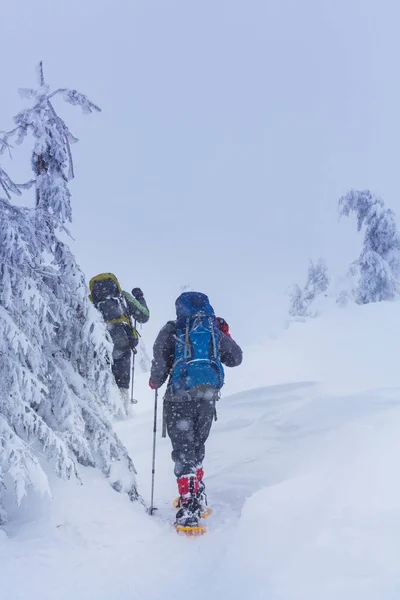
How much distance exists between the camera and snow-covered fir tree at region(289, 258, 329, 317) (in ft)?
137

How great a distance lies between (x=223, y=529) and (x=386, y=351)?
40.5ft

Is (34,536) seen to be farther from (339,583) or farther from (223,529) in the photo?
(339,583)

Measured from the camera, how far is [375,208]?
3023 centimetres

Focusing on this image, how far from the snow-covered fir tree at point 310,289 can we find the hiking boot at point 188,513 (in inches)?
1443

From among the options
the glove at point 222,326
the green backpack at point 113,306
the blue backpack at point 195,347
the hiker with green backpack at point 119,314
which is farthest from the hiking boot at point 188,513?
the green backpack at point 113,306

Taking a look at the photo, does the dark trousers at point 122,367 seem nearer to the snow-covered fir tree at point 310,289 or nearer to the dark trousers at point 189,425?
the dark trousers at point 189,425

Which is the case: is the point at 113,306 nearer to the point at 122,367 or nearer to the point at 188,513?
the point at 122,367

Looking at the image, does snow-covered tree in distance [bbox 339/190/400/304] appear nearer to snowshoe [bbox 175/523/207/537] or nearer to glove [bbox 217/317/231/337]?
glove [bbox 217/317/231/337]

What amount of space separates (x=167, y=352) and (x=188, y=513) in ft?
5.88

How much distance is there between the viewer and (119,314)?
329 inches

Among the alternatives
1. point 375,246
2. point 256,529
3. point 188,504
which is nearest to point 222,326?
point 188,504

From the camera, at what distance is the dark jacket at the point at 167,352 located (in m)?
5.36

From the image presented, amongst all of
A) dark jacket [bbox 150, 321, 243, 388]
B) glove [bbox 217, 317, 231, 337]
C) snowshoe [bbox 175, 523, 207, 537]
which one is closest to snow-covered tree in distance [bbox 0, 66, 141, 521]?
dark jacket [bbox 150, 321, 243, 388]

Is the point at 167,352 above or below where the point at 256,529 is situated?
above
